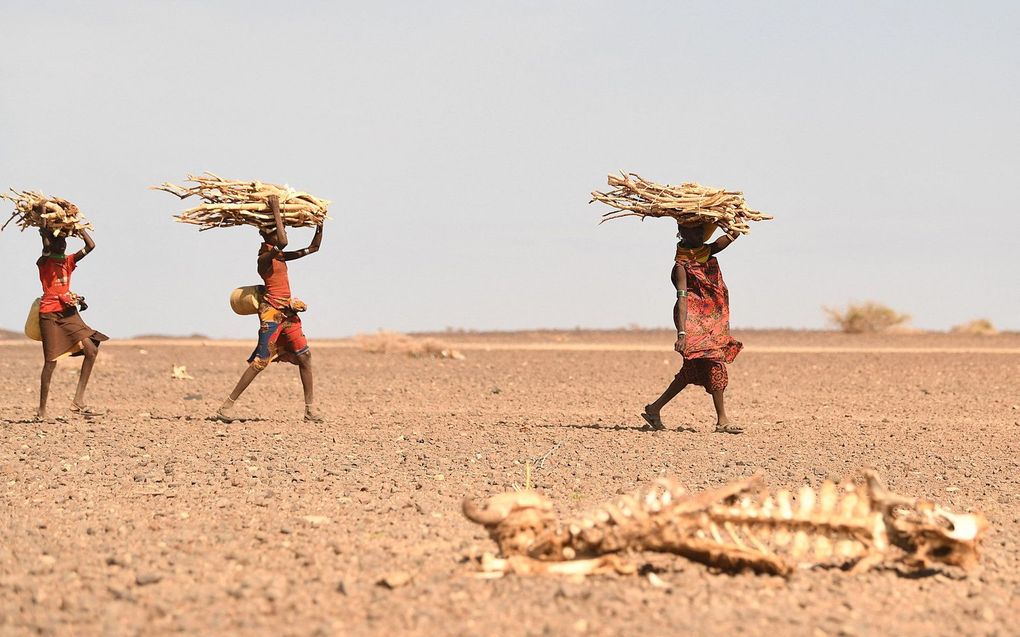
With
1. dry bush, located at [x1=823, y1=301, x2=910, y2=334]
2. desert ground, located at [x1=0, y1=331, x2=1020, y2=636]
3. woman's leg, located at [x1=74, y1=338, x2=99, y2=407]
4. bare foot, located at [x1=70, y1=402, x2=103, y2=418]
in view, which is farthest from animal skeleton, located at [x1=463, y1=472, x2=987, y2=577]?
dry bush, located at [x1=823, y1=301, x2=910, y2=334]

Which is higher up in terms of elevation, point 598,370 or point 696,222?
point 696,222

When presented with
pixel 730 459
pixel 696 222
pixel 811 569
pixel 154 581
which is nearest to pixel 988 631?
pixel 811 569

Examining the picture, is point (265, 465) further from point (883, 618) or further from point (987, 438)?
point (987, 438)

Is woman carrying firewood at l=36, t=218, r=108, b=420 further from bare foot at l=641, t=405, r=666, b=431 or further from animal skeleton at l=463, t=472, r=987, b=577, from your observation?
animal skeleton at l=463, t=472, r=987, b=577

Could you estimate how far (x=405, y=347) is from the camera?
87.4 ft

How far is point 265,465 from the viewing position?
9586 mm

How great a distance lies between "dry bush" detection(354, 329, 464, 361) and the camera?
25.7 metres

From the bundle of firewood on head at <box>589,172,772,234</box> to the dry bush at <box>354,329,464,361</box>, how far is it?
13399 millimetres

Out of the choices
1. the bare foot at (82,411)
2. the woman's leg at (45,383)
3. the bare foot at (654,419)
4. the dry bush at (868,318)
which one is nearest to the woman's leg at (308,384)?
the bare foot at (82,411)

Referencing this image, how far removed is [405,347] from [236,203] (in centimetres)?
1461

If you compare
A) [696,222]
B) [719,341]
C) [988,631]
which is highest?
[696,222]

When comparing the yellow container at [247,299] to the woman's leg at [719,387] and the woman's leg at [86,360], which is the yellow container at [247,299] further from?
the woman's leg at [719,387]

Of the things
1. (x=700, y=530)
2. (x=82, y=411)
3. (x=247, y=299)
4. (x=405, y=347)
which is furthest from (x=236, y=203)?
(x=405, y=347)

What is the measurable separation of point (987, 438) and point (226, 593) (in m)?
9.20
